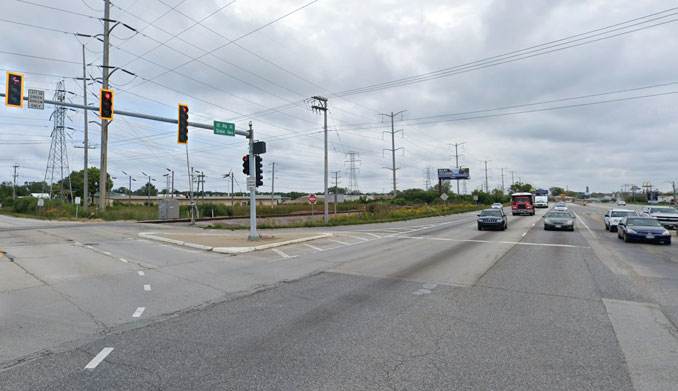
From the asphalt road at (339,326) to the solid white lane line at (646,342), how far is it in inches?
0.9

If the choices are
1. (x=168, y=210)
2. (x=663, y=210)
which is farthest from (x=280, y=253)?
(x=168, y=210)

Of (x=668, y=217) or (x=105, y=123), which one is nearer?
(x=668, y=217)

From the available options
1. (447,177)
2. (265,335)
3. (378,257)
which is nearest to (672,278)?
(378,257)

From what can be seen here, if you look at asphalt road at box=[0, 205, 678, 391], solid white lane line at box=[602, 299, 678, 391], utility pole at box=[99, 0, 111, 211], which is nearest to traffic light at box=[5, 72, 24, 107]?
asphalt road at box=[0, 205, 678, 391]

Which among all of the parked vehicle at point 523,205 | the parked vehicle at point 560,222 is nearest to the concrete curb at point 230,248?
the parked vehicle at point 560,222

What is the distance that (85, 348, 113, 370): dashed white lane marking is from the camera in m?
4.02

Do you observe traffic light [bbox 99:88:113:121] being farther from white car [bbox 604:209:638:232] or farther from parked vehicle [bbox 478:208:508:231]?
white car [bbox 604:209:638:232]

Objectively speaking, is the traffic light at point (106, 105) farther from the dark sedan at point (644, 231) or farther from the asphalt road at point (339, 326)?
the dark sedan at point (644, 231)

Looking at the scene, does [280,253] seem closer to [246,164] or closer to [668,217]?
[246,164]

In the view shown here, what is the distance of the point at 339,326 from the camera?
5395mm

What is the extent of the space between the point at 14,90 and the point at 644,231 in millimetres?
26223

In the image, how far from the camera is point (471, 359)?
4.20 meters

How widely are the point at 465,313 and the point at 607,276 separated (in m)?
5.73

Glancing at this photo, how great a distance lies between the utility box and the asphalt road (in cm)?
2978
